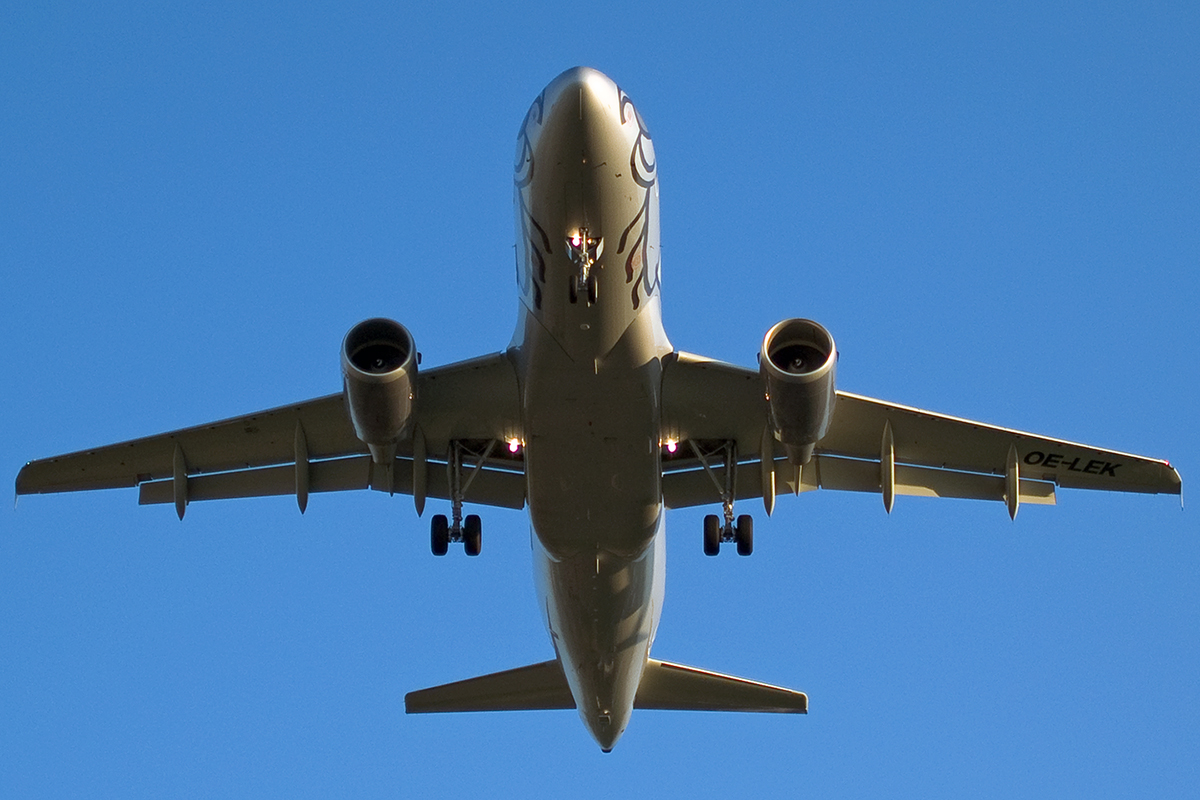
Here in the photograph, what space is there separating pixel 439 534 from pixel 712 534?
4.10 meters

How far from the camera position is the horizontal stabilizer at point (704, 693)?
26344 millimetres

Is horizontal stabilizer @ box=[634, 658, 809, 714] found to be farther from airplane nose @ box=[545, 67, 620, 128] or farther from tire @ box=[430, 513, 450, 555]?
airplane nose @ box=[545, 67, 620, 128]

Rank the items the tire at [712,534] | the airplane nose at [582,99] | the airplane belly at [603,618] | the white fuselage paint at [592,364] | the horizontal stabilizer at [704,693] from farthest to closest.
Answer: the horizontal stabilizer at [704,693] < the tire at [712,534] < the airplane belly at [603,618] < the white fuselage paint at [592,364] < the airplane nose at [582,99]

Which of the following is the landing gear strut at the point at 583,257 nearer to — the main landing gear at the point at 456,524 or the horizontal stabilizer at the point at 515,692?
the main landing gear at the point at 456,524

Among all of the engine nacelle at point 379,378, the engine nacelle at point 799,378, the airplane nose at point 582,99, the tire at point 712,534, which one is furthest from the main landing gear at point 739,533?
the airplane nose at point 582,99

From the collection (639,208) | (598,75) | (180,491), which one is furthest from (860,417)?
(180,491)

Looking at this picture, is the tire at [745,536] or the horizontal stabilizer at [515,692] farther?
the horizontal stabilizer at [515,692]

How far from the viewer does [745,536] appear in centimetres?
2466

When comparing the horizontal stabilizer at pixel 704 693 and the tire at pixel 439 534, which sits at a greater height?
the tire at pixel 439 534

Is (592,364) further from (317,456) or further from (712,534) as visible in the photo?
(317,456)

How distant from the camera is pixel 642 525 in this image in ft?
75.7

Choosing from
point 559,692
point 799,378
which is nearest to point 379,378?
point 799,378

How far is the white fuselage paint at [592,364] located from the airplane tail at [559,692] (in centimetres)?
239

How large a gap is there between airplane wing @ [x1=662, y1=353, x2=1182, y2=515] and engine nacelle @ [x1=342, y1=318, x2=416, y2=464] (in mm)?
3584
